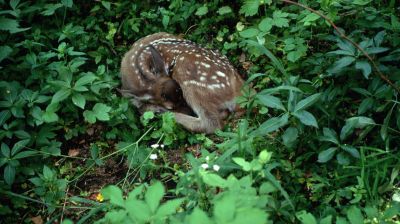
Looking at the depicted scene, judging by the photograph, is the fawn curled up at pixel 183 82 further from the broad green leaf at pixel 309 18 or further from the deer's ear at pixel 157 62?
the broad green leaf at pixel 309 18

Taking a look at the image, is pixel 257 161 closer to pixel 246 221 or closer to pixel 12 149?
pixel 246 221

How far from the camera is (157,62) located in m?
4.75

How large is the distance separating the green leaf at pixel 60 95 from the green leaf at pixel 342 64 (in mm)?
2238

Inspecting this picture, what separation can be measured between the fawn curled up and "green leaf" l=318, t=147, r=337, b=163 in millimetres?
Answer: 1147

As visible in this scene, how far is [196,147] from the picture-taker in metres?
4.50

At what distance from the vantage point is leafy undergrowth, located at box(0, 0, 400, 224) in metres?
3.49

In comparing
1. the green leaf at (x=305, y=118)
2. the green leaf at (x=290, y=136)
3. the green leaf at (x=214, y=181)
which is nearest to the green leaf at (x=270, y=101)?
the green leaf at (x=305, y=118)

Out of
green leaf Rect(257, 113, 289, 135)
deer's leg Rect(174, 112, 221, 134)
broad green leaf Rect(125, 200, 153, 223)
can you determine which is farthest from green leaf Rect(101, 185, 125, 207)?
deer's leg Rect(174, 112, 221, 134)

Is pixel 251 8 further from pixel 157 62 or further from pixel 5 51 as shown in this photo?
pixel 5 51

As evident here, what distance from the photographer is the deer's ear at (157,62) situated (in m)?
4.71

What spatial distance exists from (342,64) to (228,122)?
1253 millimetres

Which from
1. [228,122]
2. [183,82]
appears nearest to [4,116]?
[183,82]

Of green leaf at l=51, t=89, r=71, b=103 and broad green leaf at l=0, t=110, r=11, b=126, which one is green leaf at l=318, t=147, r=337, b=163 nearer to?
green leaf at l=51, t=89, r=71, b=103

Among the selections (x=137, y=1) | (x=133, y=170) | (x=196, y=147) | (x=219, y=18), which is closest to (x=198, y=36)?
(x=219, y=18)
